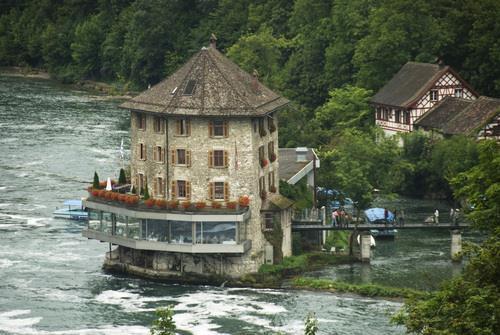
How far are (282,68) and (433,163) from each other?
1780 inches

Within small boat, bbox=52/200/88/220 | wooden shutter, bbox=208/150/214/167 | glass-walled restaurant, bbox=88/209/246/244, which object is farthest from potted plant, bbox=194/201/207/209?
small boat, bbox=52/200/88/220

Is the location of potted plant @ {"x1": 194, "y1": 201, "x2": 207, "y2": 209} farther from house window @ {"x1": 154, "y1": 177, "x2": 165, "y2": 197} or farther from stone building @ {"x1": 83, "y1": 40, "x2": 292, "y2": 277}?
house window @ {"x1": 154, "y1": 177, "x2": 165, "y2": 197}

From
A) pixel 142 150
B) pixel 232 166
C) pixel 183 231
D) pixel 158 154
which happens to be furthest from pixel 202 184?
pixel 142 150

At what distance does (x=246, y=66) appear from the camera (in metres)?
178

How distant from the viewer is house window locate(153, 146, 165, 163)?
11681 cm

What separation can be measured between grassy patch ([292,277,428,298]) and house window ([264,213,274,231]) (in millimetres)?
4843

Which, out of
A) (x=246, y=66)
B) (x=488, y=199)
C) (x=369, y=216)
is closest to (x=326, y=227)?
(x=369, y=216)

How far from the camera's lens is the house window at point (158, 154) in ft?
383

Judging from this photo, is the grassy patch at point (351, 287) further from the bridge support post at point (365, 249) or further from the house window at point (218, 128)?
the house window at point (218, 128)

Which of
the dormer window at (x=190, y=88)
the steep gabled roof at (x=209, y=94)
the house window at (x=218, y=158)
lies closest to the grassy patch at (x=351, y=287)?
the house window at (x=218, y=158)

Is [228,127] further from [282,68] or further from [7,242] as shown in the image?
[282,68]

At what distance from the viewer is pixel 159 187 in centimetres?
11688

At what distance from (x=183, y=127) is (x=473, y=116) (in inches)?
1500

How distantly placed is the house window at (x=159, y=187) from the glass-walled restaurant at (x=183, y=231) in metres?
2.56
